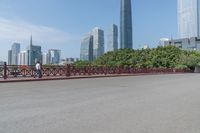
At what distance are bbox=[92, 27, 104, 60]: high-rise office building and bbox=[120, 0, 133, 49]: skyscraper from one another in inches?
656

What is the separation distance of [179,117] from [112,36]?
608ft

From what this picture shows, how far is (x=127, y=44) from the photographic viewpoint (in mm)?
160125

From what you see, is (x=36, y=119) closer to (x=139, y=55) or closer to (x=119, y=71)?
(x=119, y=71)

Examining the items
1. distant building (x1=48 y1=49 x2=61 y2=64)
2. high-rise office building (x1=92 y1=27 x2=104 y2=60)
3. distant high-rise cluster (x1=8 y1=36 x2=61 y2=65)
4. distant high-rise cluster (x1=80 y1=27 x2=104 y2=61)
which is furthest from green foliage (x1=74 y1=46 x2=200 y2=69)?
high-rise office building (x1=92 y1=27 x2=104 y2=60)

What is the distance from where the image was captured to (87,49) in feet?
524

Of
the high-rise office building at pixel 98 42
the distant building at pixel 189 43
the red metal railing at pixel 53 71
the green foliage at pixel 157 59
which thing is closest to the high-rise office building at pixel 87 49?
the high-rise office building at pixel 98 42

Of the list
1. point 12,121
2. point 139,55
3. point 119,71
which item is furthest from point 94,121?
point 139,55

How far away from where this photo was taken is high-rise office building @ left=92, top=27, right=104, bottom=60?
557 feet

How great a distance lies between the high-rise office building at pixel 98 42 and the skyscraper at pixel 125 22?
16654mm

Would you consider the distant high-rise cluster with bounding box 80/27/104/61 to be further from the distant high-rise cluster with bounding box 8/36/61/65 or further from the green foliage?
the green foliage

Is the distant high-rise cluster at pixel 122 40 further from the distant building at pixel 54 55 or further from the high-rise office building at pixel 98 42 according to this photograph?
the distant building at pixel 54 55

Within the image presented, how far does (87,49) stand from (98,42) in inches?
538

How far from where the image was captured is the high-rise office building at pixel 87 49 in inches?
6260

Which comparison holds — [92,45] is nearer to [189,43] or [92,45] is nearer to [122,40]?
[122,40]
